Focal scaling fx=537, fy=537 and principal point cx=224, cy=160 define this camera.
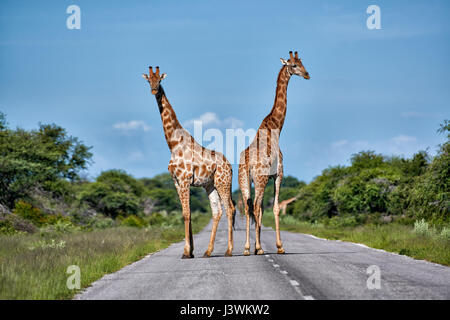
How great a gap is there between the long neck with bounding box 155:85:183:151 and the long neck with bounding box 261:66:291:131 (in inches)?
129

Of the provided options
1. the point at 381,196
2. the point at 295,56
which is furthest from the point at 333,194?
the point at 295,56

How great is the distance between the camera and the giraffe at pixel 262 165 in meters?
17.3

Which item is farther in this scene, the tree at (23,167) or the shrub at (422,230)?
the tree at (23,167)

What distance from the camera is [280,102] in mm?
19062

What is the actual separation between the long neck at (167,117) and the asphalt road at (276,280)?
4.21m

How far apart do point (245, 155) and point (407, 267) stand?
638cm

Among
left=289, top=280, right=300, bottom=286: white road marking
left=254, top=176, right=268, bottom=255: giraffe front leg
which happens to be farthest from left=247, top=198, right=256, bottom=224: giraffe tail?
left=289, top=280, right=300, bottom=286: white road marking

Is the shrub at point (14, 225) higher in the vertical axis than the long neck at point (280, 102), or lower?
lower

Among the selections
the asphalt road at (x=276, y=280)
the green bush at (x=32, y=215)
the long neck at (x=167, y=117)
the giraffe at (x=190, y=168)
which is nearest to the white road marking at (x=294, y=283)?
the asphalt road at (x=276, y=280)

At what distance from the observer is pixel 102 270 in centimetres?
1398

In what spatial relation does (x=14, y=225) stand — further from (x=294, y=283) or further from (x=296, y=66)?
(x=294, y=283)

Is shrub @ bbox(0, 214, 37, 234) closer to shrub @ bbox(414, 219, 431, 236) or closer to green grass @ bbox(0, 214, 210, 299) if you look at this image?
green grass @ bbox(0, 214, 210, 299)

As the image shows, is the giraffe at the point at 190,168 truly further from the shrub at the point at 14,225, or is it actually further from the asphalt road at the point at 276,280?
the shrub at the point at 14,225
